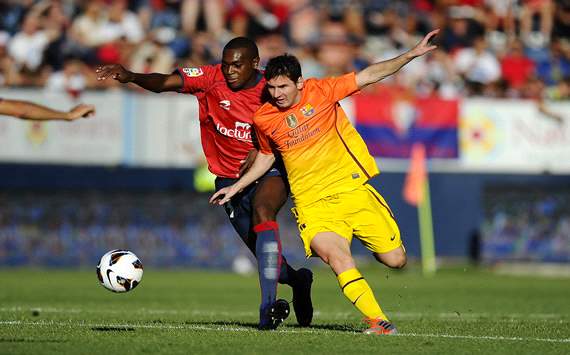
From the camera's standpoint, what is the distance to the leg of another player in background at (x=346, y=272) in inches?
344

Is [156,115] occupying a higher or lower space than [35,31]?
lower

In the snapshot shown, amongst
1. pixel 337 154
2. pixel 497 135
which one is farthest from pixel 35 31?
pixel 337 154

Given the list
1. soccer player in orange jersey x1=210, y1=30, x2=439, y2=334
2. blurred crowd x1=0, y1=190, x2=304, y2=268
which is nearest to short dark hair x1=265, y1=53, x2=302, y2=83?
soccer player in orange jersey x1=210, y1=30, x2=439, y2=334

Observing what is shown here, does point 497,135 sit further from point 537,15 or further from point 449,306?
point 449,306

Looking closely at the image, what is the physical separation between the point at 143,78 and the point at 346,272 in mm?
2401

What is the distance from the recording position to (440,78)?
76.4ft

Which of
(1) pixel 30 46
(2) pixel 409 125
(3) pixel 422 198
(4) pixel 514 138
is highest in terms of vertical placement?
(1) pixel 30 46

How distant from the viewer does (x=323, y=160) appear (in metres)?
9.20

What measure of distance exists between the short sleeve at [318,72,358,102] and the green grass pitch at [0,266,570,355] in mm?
1957

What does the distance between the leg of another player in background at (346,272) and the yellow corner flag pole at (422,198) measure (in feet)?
42.0

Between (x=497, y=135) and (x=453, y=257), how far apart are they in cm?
268

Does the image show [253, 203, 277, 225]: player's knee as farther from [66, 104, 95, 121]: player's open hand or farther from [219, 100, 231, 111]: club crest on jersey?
[66, 104, 95, 121]: player's open hand

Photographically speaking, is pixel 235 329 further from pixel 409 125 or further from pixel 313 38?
pixel 313 38

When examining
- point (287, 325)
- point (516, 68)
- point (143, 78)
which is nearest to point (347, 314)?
point (287, 325)
